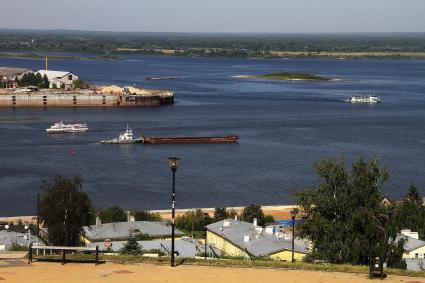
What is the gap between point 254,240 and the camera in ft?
42.4

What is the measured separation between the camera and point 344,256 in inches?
371

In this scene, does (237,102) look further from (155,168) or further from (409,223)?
(409,223)

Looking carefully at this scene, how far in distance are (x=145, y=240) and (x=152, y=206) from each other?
262 inches

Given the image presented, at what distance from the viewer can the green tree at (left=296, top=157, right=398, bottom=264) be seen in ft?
30.9

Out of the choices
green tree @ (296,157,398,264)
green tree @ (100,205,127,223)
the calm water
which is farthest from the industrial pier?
green tree @ (296,157,398,264)

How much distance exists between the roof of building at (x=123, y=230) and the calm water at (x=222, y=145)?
512 cm

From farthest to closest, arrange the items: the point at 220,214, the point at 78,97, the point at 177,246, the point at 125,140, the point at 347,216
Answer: the point at 78,97
the point at 125,140
the point at 220,214
the point at 177,246
the point at 347,216

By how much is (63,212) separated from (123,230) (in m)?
2.37

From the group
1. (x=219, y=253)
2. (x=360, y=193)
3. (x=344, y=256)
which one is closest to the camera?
(x=344, y=256)

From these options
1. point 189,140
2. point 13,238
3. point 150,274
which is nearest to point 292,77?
point 189,140

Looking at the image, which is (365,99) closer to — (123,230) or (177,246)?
(123,230)


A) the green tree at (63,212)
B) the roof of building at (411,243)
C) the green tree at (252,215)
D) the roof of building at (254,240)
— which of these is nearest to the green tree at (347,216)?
the roof of building at (254,240)

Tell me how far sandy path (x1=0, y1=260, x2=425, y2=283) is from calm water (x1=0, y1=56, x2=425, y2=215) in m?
11.7

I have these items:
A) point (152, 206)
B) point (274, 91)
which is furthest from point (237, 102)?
point (152, 206)
